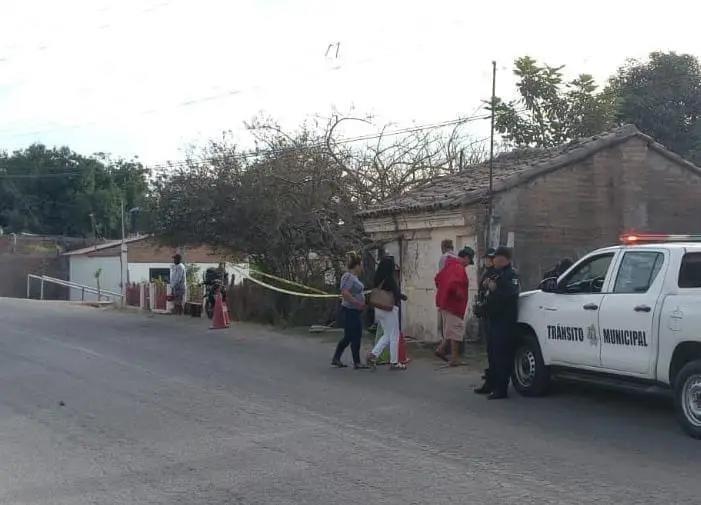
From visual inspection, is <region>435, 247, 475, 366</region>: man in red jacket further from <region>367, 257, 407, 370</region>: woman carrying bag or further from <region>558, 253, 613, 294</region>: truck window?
<region>558, 253, 613, 294</region>: truck window

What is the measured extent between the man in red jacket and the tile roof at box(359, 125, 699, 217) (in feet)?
8.88

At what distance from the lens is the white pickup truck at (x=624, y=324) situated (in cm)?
865

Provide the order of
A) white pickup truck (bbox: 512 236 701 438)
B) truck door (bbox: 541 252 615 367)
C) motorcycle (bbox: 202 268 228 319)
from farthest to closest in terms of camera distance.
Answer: motorcycle (bbox: 202 268 228 319)
truck door (bbox: 541 252 615 367)
white pickup truck (bbox: 512 236 701 438)

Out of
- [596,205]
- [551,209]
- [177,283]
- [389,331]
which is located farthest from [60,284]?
[389,331]

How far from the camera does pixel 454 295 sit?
13594mm

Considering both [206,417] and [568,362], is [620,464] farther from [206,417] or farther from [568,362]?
[206,417]

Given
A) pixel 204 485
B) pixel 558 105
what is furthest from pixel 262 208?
pixel 204 485

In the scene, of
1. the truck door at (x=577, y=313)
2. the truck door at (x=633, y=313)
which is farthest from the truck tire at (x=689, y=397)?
the truck door at (x=577, y=313)

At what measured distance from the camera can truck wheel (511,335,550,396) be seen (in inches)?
424

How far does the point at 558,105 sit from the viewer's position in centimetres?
2755

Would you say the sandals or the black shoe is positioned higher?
the sandals

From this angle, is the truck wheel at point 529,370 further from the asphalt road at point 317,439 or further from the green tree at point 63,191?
the green tree at point 63,191

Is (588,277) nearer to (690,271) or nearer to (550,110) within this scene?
(690,271)

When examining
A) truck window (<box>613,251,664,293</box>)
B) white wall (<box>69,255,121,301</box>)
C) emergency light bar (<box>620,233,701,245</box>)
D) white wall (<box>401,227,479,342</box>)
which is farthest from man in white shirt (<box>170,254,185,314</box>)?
white wall (<box>69,255,121,301</box>)
